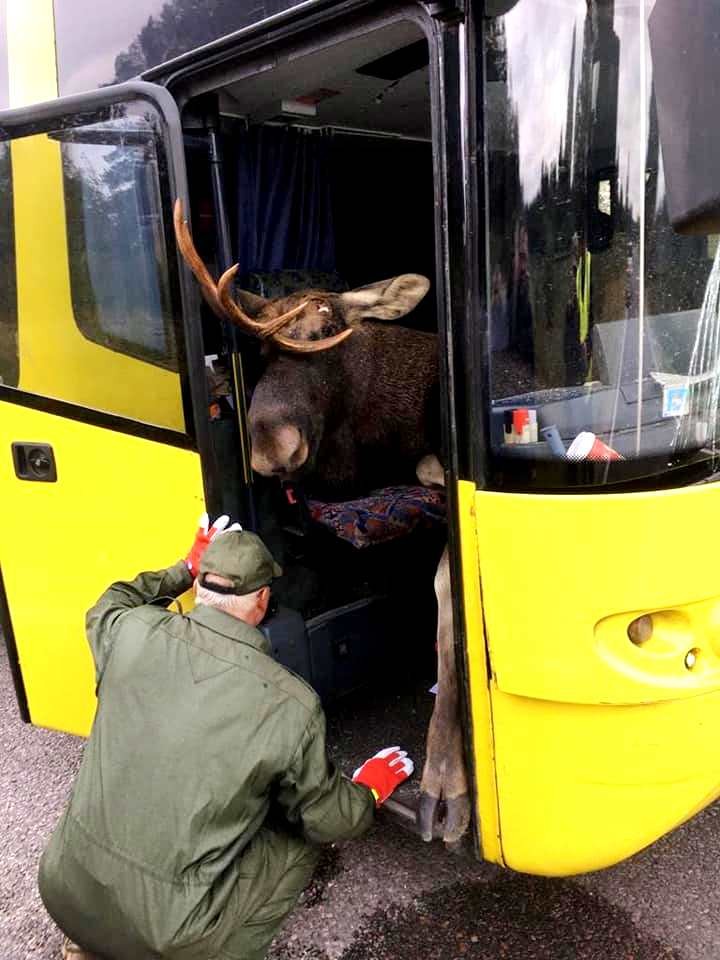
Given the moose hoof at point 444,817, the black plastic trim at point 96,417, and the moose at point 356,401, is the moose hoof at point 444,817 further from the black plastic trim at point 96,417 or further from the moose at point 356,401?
the black plastic trim at point 96,417

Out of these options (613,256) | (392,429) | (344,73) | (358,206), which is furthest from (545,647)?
(358,206)

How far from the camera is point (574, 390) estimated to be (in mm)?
2102

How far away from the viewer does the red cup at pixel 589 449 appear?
2059 millimetres

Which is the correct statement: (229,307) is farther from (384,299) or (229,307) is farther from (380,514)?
(380,514)

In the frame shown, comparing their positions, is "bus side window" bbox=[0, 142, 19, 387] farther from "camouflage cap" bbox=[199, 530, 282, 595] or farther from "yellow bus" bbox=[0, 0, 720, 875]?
"camouflage cap" bbox=[199, 530, 282, 595]

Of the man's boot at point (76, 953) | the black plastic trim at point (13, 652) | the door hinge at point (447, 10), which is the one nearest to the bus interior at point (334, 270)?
the door hinge at point (447, 10)

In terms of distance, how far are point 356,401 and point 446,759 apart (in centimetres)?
133

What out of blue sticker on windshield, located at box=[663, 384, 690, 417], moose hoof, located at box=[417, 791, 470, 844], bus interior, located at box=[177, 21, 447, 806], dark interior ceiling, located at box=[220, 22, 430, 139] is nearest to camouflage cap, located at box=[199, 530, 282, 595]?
bus interior, located at box=[177, 21, 447, 806]

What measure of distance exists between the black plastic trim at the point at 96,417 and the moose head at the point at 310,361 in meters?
0.26

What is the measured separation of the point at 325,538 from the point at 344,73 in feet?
5.69

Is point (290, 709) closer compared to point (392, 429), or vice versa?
point (290, 709)

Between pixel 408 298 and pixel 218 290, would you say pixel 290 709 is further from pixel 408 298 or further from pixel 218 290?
pixel 408 298

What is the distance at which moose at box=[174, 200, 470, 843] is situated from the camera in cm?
250

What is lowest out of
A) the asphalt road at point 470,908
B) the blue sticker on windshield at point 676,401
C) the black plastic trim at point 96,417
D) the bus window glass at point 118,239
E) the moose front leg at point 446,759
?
the asphalt road at point 470,908
